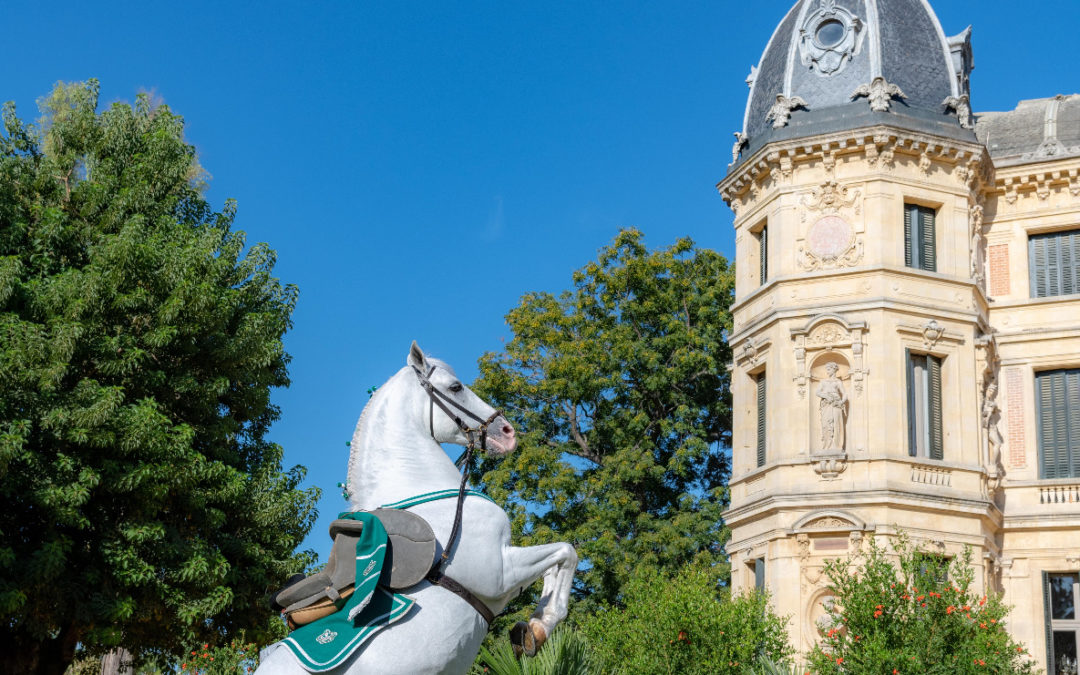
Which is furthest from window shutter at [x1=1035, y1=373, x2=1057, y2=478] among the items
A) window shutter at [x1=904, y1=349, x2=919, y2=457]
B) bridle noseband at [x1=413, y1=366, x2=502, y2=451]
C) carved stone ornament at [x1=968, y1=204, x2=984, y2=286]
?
bridle noseband at [x1=413, y1=366, x2=502, y2=451]

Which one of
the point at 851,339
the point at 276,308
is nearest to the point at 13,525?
the point at 276,308

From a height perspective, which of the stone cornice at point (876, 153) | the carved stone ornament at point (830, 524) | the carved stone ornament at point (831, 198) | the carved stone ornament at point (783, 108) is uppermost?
the carved stone ornament at point (783, 108)

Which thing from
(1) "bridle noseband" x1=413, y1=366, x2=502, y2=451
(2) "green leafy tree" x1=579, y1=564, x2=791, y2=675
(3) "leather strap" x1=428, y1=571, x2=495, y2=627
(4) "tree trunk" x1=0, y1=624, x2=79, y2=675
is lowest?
(4) "tree trunk" x1=0, y1=624, x2=79, y2=675

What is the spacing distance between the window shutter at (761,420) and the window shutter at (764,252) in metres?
2.35

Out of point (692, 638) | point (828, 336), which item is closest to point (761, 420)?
point (828, 336)

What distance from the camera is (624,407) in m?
35.2

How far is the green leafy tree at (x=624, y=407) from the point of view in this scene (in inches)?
1270

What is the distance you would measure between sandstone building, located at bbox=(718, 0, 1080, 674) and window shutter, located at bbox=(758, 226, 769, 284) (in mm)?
75

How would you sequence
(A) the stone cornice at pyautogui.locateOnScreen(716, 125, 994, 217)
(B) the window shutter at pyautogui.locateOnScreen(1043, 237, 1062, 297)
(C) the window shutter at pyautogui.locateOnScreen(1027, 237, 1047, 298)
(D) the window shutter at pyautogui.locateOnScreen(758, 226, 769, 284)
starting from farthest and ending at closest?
1. (C) the window shutter at pyautogui.locateOnScreen(1027, 237, 1047, 298)
2. (B) the window shutter at pyautogui.locateOnScreen(1043, 237, 1062, 297)
3. (D) the window shutter at pyautogui.locateOnScreen(758, 226, 769, 284)
4. (A) the stone cornice at pyautogui.locateOnScreen(716, 125, 994, 217)

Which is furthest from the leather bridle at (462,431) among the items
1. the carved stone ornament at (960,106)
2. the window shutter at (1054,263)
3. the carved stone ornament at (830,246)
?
the window shutter at (1054,263)

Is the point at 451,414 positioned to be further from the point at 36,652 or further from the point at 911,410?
the point at 911,410

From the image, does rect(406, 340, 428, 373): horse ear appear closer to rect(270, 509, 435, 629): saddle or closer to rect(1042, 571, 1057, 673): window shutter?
rect(270, 509, 435, 629): saddle

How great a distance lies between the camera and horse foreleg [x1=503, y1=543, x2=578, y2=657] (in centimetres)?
680

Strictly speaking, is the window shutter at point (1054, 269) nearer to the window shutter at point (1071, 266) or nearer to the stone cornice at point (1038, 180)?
the window shutter at point (1071, 266)
